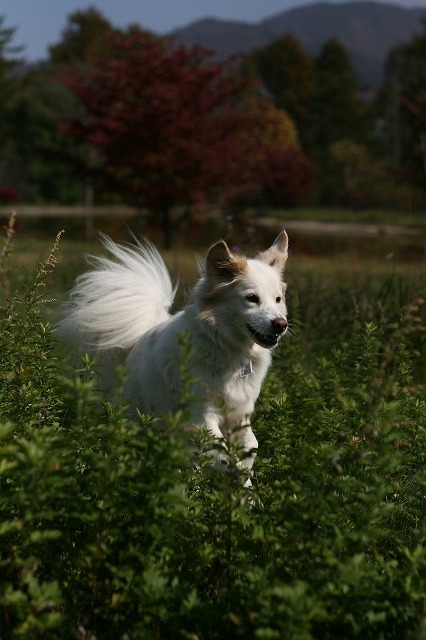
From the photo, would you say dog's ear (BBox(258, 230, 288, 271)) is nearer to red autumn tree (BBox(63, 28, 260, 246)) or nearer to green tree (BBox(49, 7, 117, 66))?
red autumn tree (BBox(63, 28, 260, 246))

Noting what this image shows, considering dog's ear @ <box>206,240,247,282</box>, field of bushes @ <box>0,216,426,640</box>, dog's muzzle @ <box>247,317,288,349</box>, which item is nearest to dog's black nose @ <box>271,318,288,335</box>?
dog's muzzle @ <box>247,317,288,349</box>

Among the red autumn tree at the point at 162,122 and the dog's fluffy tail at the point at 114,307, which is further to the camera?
the red autumn tree at the point at 162,122

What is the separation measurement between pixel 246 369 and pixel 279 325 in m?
0.40

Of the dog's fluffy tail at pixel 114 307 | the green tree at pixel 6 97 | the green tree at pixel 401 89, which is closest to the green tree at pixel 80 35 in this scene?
the green tree at pixel 6 97

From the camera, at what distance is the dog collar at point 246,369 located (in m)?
4.06

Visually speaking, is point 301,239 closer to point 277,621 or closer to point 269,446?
point 269,446

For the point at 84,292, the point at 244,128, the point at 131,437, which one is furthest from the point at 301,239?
the point at 131,437

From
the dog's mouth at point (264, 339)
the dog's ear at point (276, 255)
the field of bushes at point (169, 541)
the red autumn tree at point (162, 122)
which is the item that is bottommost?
the field of bushes at point (169, 541)

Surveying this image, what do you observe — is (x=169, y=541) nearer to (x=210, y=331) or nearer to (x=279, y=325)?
(x=279, y=325)

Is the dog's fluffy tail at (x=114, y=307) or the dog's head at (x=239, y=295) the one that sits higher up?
the dog's head at (x=239, y=295)

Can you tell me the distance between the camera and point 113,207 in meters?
48.1

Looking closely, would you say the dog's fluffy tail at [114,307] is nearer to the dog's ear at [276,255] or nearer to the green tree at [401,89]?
the dog's ear at [276,255]

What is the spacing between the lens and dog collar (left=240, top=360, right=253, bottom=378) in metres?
4.06

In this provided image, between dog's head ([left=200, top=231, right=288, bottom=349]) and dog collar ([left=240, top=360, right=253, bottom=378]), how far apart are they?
0.15 metres
